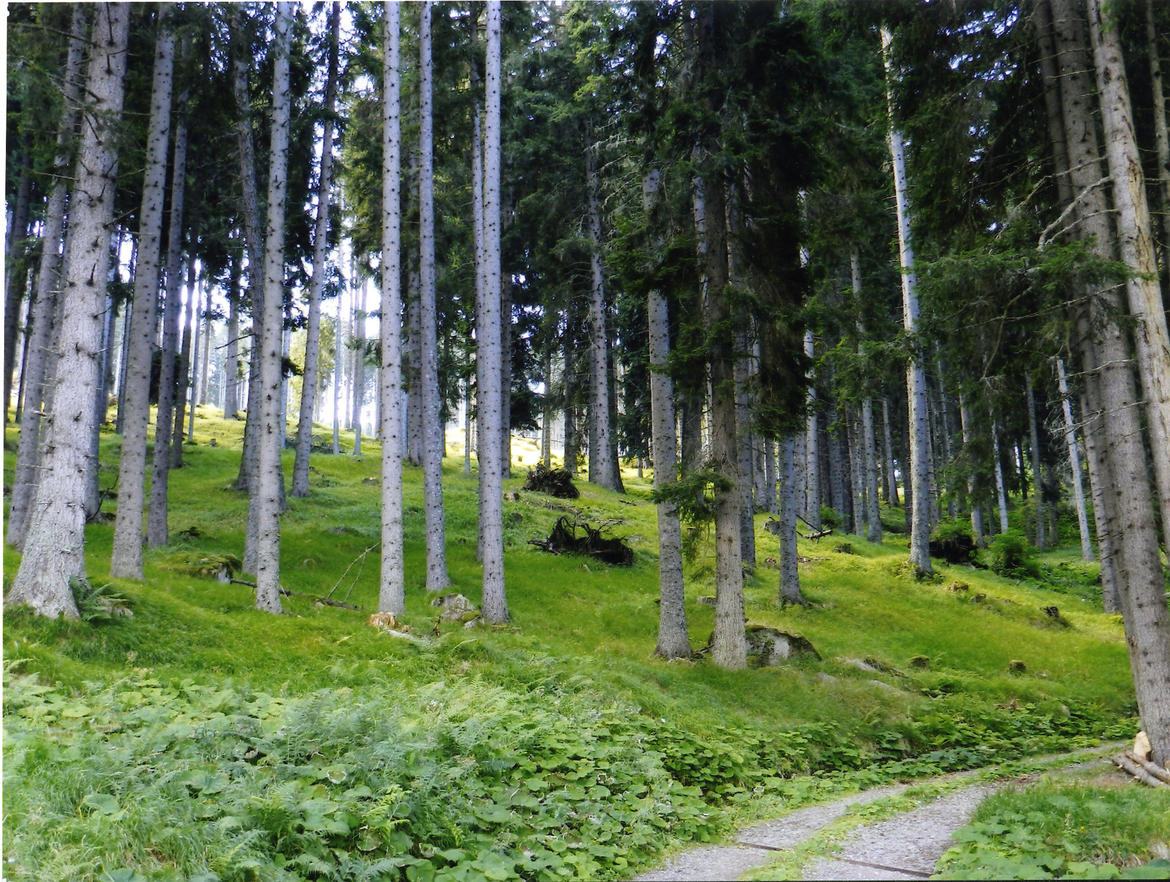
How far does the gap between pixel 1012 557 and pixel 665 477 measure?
15.9m

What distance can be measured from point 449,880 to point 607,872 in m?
1.25

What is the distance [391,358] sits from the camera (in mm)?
13094

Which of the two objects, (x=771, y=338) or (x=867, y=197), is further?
(x=867, y=197)

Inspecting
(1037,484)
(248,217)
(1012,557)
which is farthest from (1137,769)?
(1037,484)

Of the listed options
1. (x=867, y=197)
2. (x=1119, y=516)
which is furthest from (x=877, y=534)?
(x=1119, y=516)

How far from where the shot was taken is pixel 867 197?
45.7 ft

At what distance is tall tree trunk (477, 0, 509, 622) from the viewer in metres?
13.7

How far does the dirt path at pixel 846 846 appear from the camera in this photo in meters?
4.91

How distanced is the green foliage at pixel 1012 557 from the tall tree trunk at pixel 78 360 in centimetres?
2408

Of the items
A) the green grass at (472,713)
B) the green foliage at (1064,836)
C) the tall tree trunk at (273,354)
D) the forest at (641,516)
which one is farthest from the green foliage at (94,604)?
the green foliage at (1064,836)

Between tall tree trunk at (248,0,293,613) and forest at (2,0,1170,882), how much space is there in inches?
3.2

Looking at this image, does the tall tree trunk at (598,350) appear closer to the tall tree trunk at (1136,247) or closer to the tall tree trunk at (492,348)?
the tall tree trunk at (492,348)

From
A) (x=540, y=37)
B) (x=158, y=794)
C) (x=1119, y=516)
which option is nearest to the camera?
(x=158, y=794)

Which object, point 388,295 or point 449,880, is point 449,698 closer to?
point 449,880
